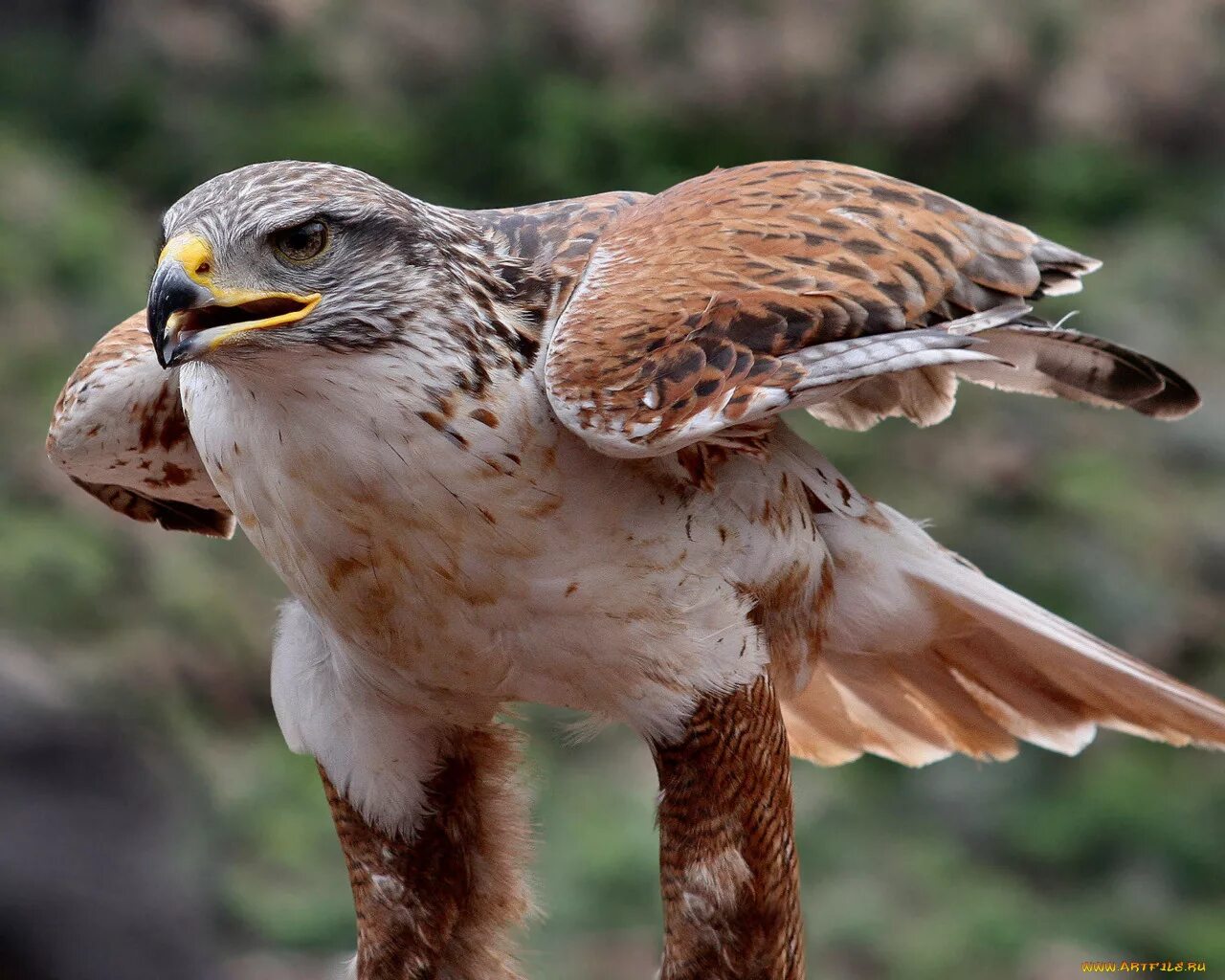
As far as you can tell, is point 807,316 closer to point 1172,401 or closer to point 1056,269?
point 1056,269

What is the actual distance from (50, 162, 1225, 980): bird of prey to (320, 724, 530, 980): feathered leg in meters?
0.01

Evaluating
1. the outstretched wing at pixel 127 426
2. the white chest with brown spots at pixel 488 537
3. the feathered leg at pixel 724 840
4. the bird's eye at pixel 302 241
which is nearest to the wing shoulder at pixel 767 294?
the white chest with brown spots at pixel 488 537

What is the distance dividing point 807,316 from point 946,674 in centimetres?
131

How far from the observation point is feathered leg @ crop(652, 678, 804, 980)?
3166 mm

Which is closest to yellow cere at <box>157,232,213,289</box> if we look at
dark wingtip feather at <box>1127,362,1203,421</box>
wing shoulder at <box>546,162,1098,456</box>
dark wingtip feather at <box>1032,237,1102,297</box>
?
wing shoulder at <box>546,162,1098,456</box>

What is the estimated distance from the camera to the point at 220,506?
374 cm

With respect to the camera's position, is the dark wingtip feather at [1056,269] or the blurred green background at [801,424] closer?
the dark wingtip feather at [1056,269]

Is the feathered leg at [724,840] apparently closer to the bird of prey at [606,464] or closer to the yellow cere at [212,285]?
the bird of prey at [606,464]

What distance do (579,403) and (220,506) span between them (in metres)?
1.33

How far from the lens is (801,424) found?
8117mm

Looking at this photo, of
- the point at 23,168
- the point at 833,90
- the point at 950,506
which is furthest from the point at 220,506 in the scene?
the point at 833,90

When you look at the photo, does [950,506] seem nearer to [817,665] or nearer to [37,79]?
[817,665]

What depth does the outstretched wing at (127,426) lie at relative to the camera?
3.30 metres

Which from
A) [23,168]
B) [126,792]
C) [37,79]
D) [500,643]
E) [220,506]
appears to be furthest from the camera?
[37,79]
